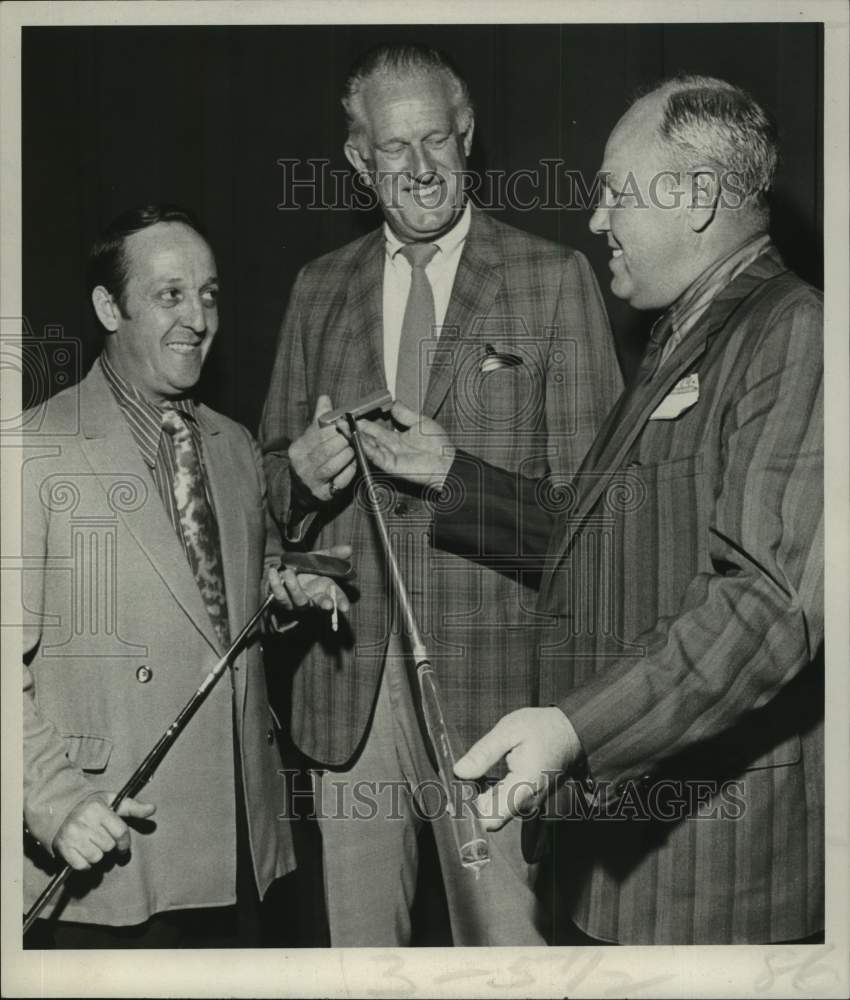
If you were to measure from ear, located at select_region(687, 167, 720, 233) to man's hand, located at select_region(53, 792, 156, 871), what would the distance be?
1846 millimetres

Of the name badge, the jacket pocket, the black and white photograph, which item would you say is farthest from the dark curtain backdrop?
the jacket pocket

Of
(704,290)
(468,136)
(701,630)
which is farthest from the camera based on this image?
(468,136)

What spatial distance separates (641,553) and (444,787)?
28.0 inches

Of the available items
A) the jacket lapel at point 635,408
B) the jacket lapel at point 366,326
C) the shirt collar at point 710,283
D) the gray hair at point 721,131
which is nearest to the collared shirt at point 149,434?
the jacket lapel at point 366,326

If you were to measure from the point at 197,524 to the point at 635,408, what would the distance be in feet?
3.47

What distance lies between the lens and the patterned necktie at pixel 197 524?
3.04 meters

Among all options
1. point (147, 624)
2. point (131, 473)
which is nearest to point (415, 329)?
point (131, 473)

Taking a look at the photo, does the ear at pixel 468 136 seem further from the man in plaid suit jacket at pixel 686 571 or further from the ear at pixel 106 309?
the ear at pixel 106 309

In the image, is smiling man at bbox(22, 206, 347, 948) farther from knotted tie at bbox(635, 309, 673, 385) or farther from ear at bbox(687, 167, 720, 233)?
ear at bbox(687, 167, 720, 233)

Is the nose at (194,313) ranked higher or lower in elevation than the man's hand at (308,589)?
higher

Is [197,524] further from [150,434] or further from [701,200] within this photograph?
[701,200]

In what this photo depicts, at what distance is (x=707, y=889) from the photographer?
2.98 metres

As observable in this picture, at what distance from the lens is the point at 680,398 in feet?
9.50

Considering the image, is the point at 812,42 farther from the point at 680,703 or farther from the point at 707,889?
the point at 707,889
